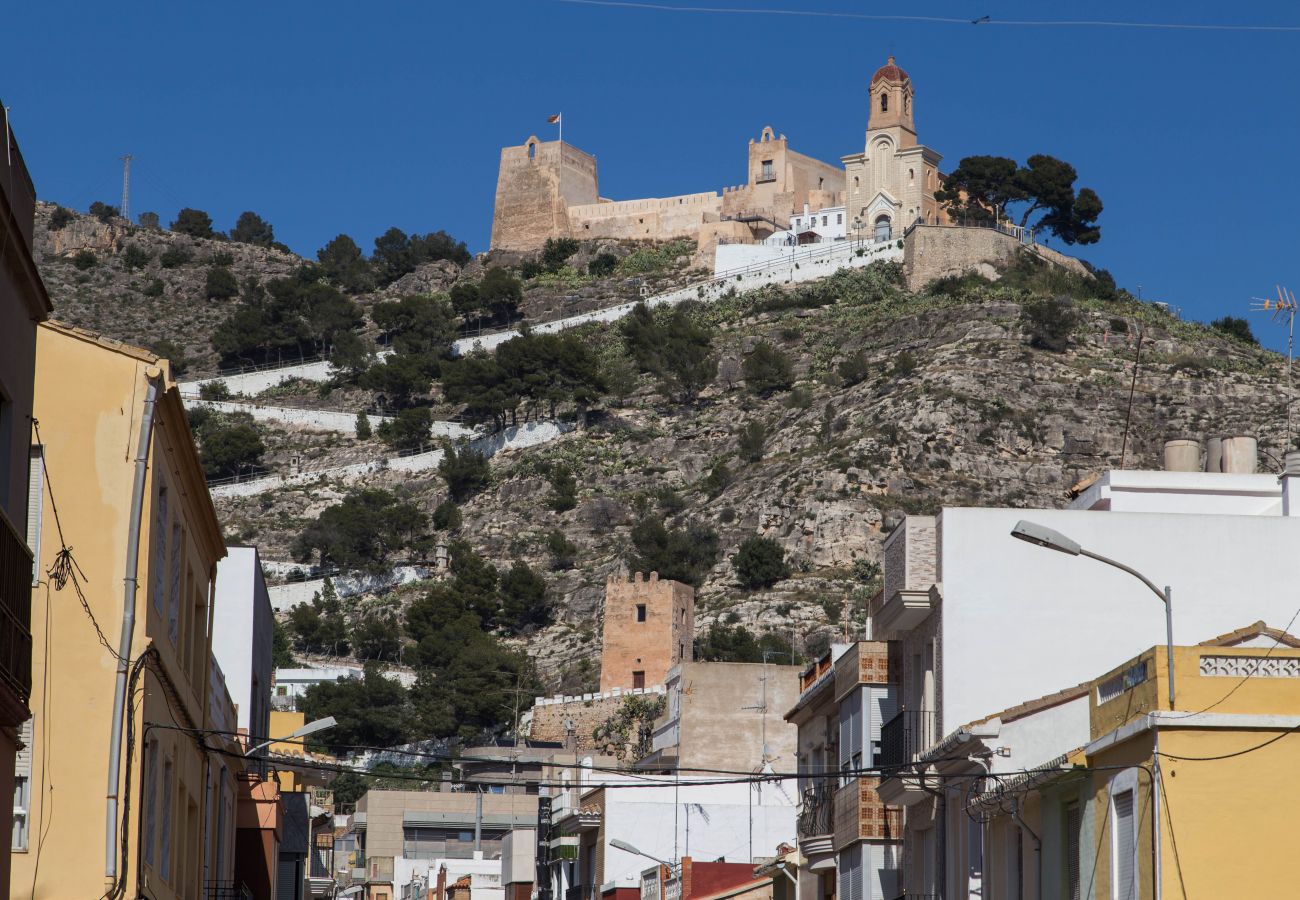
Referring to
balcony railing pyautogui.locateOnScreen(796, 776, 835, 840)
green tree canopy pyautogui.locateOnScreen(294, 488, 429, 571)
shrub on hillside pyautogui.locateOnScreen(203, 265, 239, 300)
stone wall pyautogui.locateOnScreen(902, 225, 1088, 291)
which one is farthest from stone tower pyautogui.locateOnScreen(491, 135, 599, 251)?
balcony railing pyautogui.locateOnScreen(796, 776, 835, 840)

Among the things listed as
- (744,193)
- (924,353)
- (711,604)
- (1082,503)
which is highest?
(744,193)

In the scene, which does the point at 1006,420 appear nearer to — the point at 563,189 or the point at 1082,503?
the point at 563,189

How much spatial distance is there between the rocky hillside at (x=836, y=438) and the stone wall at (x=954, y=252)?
5.19 ft

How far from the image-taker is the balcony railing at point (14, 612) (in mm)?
11844

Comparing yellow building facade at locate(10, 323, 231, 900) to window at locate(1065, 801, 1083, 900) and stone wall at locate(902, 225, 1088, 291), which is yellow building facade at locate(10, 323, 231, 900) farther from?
stone wall at locate(902, 225, 1088, 291)

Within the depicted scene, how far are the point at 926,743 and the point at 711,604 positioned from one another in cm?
7882

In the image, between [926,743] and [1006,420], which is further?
[1006,420]

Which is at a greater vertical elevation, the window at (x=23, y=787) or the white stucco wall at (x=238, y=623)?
the white stucco wall at (x=238, y=623)

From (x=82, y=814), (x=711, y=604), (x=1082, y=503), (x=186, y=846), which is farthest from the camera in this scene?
(x=711, y=604)

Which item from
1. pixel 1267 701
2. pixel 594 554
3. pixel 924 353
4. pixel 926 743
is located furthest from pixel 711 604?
pixel 1267 701

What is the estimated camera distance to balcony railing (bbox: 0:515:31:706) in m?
11.8

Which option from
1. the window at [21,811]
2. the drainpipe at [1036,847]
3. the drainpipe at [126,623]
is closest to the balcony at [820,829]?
the drainpipe at [1036,847]

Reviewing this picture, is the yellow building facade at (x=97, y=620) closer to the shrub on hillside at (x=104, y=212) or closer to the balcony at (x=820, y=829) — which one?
the balcony at (x=820, y=829)

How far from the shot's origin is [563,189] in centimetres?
17288
